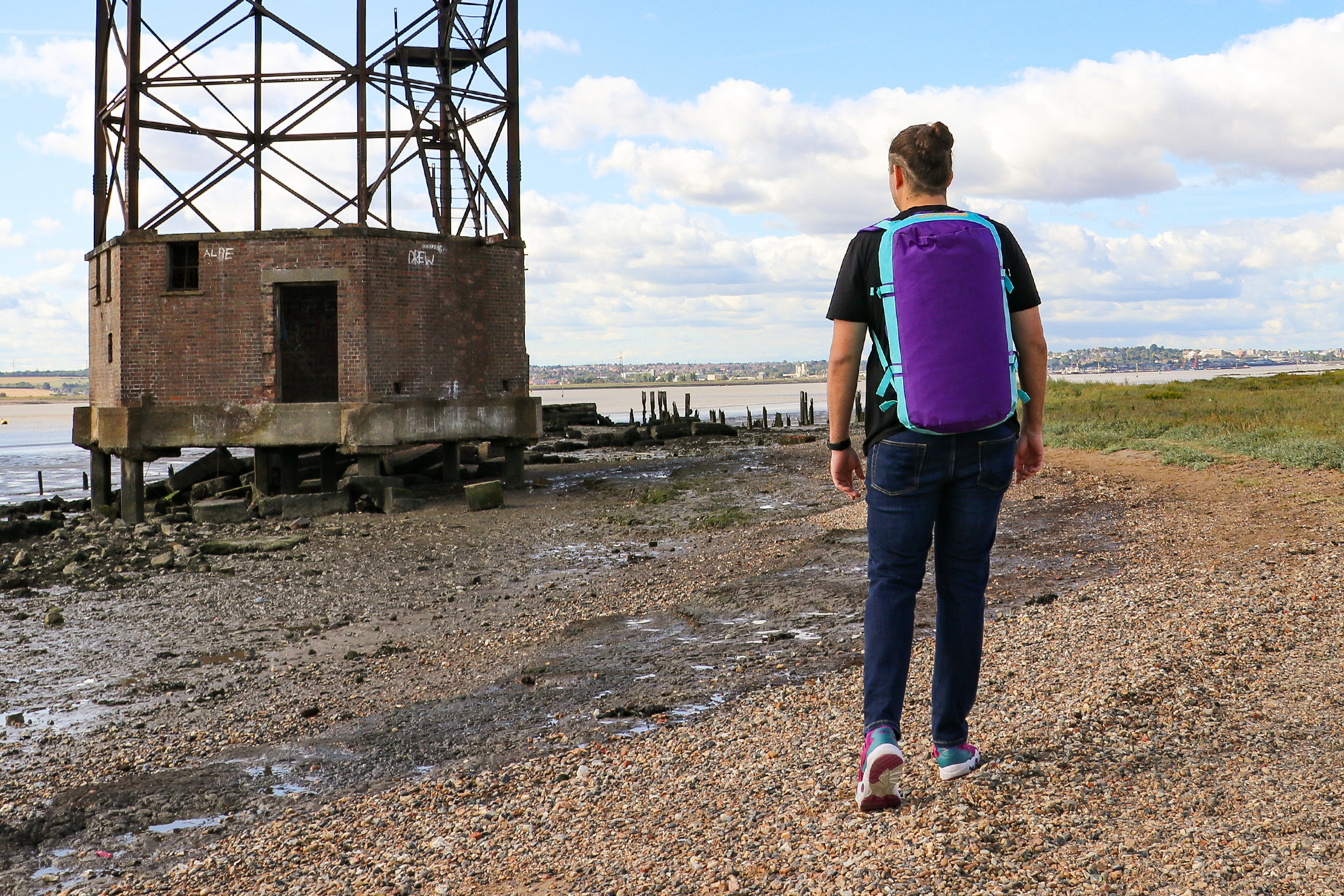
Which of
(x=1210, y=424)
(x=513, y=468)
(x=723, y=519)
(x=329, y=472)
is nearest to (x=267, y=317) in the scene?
(x=329, y=472)

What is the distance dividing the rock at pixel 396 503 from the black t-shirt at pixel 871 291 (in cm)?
1443

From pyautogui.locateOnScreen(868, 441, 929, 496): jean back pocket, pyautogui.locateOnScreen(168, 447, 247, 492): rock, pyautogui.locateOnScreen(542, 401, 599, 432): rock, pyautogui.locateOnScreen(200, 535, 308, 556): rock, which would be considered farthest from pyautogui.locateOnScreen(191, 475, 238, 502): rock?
pyautogui.locateOnScreen(542, 401, 599, 432): rock

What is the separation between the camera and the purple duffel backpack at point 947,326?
3.26 meters

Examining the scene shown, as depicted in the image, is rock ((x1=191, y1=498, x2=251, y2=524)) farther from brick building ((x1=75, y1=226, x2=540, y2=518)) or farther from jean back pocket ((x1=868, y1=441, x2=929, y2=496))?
jean back pocket ((x1=868, y1=441, x2=929, y2=496))

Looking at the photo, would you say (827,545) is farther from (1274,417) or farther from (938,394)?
(1274,417)

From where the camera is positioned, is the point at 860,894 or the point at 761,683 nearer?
the point at 860,894

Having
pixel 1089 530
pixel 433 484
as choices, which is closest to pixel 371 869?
pixel 1089 530

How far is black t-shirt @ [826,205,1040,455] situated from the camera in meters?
3.38

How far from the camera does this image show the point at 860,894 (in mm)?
2980

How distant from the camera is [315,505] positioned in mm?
17062

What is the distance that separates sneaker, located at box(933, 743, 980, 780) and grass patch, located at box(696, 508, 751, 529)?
34.1 ft

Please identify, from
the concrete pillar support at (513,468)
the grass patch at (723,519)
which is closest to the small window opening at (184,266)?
the concrete pillar support at (513,468)

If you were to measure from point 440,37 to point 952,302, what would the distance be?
18.6m

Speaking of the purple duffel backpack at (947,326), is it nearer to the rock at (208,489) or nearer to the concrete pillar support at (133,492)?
the concrete pillar support at (133,492)
